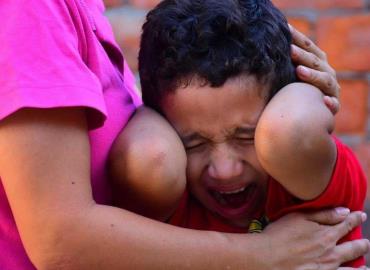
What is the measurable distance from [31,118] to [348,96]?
58.2 inches

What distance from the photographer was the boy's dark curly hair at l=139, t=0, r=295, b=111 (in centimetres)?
131

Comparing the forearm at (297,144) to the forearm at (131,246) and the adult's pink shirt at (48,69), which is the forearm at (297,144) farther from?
the adult's pink shirt at (48,69)

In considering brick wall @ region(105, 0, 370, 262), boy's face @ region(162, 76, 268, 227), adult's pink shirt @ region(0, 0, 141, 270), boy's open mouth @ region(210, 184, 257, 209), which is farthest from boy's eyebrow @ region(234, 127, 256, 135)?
brick wall @ region(105, 0, 370, 262)

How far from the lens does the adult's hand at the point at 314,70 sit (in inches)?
55.1

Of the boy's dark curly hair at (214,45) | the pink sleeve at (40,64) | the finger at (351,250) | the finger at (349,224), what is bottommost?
the finger at (351,250)

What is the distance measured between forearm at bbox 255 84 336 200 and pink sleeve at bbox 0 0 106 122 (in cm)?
26

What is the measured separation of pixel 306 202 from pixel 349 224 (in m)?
0.13

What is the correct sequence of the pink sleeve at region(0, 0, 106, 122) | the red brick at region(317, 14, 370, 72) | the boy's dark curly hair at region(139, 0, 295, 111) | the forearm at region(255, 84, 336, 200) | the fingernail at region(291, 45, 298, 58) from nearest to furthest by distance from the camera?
the pink sleeve at region(0, 0, 106, 122) < the forearm at region(255, 84, 336, 200) < the boy's dark curly hair at region(139, 0, 295, 111) < the fingernail at region(291, 45, 298, 58) < the red brick at region(317, 14, 370, 72)

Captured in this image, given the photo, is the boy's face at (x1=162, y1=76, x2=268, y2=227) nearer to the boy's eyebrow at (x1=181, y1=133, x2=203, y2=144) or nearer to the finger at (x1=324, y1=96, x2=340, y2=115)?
the boy's eyebrow at (x1=181, y1=133, x2=203, y2=144)

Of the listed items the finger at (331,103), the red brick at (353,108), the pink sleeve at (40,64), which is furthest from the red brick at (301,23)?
the pink sleeve at (40,64)

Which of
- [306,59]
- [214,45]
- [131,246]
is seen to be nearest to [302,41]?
[306,59]

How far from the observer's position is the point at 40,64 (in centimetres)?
111

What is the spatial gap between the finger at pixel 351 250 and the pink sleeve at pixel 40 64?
49cm

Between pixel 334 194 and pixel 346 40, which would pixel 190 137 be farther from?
pixel 346 40
